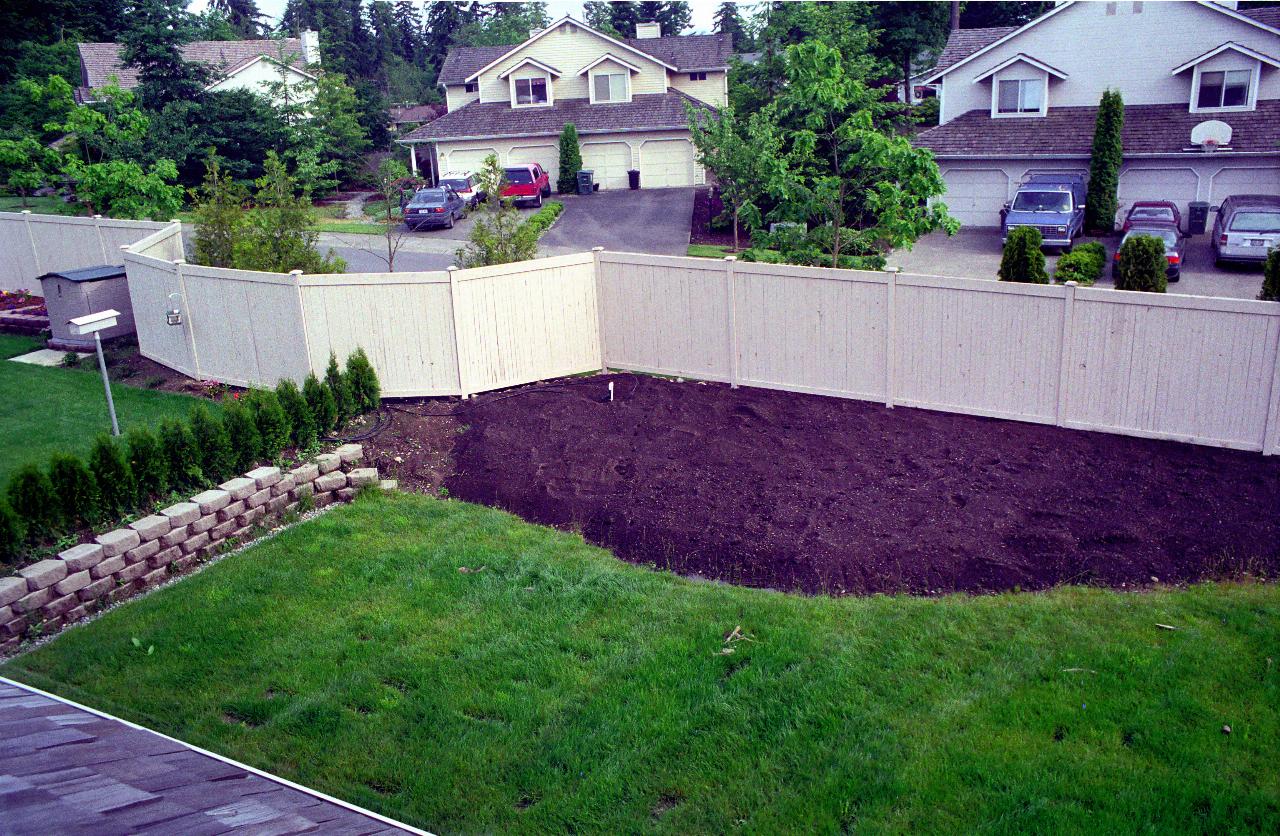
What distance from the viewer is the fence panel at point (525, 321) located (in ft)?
43.5

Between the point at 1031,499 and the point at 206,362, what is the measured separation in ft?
36.1

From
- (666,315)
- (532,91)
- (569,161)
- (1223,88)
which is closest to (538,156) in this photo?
(569,161)

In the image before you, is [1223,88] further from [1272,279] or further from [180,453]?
[180,453]

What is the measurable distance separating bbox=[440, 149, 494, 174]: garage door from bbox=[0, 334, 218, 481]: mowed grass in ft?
95.9

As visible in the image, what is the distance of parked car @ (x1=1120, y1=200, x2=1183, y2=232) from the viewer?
27.5 metres

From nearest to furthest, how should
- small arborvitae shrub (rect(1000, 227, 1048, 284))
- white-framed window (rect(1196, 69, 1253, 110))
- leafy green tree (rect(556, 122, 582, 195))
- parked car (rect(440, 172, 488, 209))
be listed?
small arborvitae shrub (rect(1000, 227, 1048, 284)) < white-framed window (rect(1196, 69, 1253, 110)) < parked car (rect(440, 172, 488, 209)) < leafy green tree (rect(556, 122, 582, 195))

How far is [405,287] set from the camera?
42.7ft

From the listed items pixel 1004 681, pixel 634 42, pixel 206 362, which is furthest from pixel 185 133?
pixel 1004 681

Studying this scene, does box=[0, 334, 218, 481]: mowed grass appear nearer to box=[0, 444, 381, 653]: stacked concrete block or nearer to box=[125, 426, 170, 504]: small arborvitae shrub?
box=[125, 426, 170, 504]: small arborvitae shrub

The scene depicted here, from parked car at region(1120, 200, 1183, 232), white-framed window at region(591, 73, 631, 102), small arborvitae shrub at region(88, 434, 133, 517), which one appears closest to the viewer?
small arborvitae shrub at region(88, 434, 133, 517)

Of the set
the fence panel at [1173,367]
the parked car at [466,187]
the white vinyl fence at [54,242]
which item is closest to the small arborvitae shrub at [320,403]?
the fence panel at [1173,367]

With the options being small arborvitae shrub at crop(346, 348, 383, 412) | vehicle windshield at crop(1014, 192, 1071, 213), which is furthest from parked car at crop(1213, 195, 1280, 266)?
small arborvitae shrub at crop(346, 348, 383, 412)

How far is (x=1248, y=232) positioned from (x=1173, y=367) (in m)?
18.5

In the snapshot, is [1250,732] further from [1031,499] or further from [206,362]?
[206,362]
